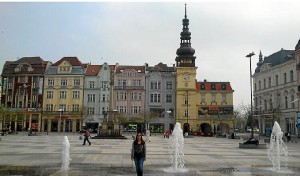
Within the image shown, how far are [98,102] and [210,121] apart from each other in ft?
84.7

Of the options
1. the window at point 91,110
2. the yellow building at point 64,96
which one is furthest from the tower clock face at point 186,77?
the yellow building at point 64,96

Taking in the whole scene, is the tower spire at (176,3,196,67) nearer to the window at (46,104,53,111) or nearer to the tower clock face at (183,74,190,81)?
the tower clock face at (183,74,190,81)

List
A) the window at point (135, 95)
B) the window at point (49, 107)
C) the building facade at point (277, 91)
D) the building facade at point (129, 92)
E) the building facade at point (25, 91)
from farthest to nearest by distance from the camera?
the window at point (135, 95), the building facade at point (129, 92), the window at point (49, 107), the building facade at point (25, 91), the building facade at point (277, 91)

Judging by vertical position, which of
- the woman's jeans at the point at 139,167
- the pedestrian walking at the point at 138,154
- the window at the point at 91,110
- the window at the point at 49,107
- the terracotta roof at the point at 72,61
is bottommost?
the woman's jeans at the point at 139,167

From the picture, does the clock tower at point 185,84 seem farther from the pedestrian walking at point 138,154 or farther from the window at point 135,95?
the pedestrian walking at point 138,154

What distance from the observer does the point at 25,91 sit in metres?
75.9

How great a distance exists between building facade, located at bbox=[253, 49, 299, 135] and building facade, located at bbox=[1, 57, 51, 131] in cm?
4840

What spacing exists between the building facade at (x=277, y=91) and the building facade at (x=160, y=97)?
18.6 metres

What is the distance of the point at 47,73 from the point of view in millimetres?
76938

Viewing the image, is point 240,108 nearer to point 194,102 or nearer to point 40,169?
point 194,102

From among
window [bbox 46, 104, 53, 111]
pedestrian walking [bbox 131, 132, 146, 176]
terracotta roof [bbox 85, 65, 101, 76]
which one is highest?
terracotta roof [bbox 85, 65, 101, 76]

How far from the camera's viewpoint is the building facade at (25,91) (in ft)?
246

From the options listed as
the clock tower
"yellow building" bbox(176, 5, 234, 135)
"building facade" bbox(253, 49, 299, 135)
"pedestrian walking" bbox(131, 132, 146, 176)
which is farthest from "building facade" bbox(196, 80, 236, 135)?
"pedestrian walking" bbox(131, 132, 146, 176)

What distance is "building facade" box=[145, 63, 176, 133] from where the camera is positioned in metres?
75.3
